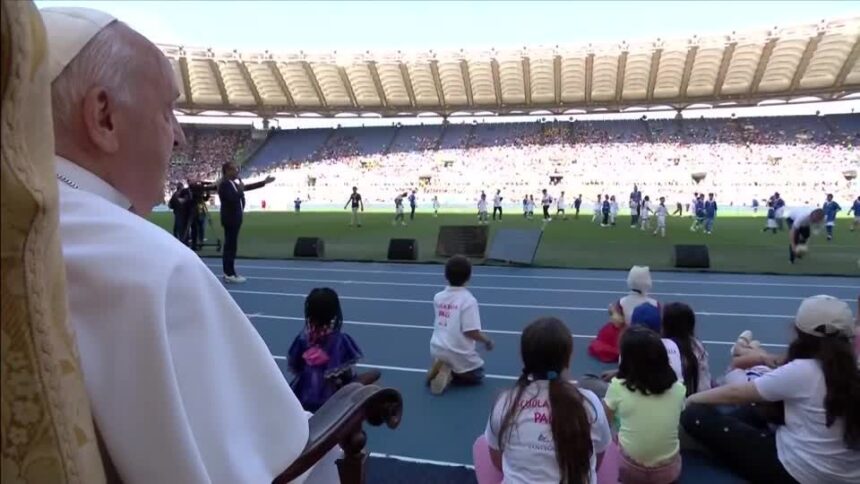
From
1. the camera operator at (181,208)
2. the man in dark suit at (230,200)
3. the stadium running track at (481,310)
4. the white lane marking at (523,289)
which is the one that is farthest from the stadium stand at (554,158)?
the man in dark suit at (230,200)

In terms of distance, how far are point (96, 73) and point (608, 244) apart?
19835 mm

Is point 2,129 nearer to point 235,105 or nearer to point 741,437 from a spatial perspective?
point 741,437

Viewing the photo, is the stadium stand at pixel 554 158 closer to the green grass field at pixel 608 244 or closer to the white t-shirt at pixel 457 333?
the green grass field at pixel 608 244

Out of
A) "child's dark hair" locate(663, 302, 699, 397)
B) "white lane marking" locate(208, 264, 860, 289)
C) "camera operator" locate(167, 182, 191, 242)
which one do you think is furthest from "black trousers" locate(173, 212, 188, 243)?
"child's dark hair" locate(663, 302, 699, 397)

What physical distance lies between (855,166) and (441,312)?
4998 centimetres

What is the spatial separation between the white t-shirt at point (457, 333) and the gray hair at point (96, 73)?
5.28 metres

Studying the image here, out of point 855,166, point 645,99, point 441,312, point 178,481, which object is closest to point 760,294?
point 441,312

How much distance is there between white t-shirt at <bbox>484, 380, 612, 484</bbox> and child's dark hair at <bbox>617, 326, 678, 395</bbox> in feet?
2.40

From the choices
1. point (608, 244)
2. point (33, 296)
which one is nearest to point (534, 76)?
point (608, 244)

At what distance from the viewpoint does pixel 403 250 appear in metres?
16.3

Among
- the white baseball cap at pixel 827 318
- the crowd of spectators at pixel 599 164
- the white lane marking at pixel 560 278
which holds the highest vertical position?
the crowd of spectators at pixel 599 164

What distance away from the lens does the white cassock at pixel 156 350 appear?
92 centimetres

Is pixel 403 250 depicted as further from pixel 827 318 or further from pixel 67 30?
pixel 67 30

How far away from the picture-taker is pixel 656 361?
153 inches
